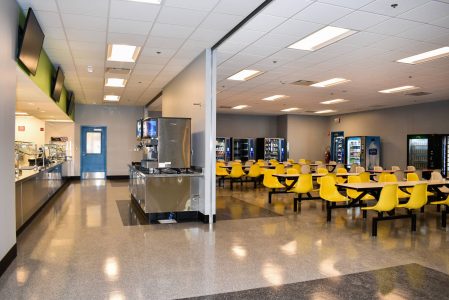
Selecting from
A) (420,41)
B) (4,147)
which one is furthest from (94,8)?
(420,41)

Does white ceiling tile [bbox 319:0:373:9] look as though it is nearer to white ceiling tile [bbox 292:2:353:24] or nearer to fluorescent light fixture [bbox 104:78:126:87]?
white ceiling tile [bbox 292:2:353:24]

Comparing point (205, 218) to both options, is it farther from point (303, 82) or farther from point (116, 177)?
point (116, 177)

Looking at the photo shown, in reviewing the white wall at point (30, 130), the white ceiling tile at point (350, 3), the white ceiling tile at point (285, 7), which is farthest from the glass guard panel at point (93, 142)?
the white ceiling tile at point (350, 3)

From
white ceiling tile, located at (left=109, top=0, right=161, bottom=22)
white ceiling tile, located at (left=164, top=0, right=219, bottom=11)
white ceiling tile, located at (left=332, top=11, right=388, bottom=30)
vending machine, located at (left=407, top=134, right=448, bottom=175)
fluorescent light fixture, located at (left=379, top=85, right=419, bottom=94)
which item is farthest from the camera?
vending machine, located at (left=407, top=134, right=448, bottom=175)

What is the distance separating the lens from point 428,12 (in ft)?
14.9

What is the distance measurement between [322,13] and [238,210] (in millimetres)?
4626

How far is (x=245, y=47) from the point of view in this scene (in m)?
6.28

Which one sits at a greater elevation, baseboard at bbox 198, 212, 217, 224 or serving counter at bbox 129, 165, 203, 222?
serving counter at bbox 129, 165, 203, 222

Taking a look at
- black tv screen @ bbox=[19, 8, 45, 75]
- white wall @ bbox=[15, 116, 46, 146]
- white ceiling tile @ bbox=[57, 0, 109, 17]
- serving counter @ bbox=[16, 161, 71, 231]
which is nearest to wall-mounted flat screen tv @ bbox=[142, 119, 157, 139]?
serving counter @ bbox=[16, 161, 71, 231]

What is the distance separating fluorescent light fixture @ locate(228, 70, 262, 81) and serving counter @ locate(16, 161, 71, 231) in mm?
4941

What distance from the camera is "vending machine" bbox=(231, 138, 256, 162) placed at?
1720 centimetres

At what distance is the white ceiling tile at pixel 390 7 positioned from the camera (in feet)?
14.0

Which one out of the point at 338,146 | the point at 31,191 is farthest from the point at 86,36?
the point at 338,146

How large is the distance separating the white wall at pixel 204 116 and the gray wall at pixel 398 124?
957 cm
